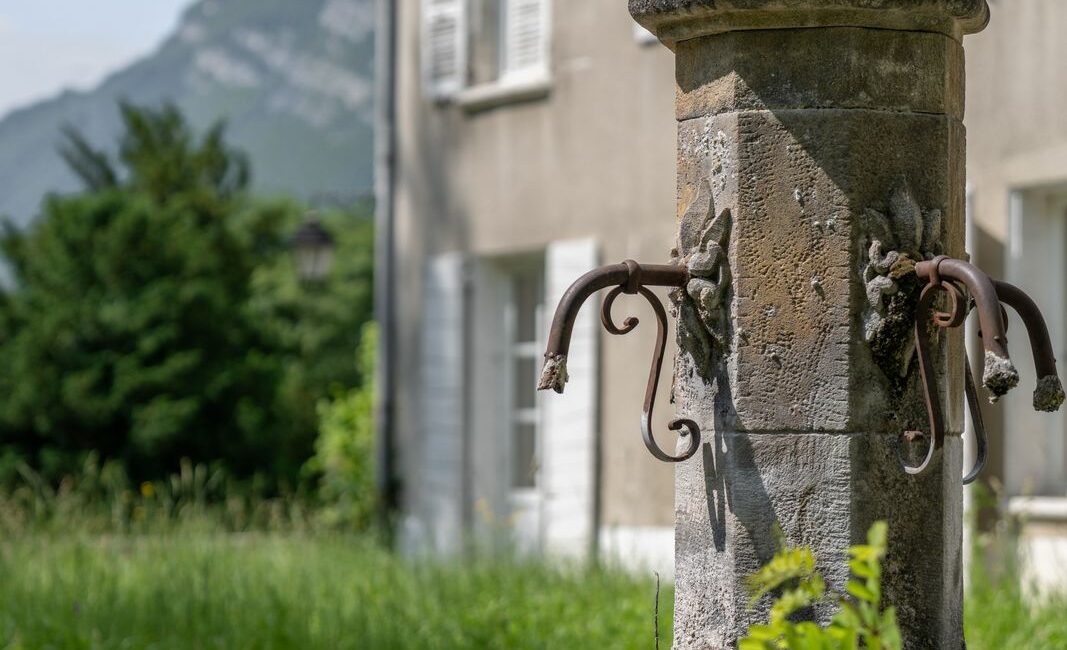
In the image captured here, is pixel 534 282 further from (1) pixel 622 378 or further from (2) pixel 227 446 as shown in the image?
(2) pixel 227 446

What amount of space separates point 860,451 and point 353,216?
38.8 metres

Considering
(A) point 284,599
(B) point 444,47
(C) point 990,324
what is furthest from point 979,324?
(B) point 444,47

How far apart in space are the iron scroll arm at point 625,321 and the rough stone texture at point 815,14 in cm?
48

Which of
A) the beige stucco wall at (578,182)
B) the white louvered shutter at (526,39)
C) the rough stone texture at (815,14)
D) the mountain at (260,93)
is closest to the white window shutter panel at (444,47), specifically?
the beige stucco wall at (578,182)

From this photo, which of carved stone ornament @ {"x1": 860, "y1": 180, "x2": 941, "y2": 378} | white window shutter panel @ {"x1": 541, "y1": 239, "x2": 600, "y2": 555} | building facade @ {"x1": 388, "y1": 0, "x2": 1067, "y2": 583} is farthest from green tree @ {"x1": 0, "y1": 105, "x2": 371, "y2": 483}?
carved stone ornament @ {"x1": 860, "y1": 180, "x2": 941, "y2": 378}

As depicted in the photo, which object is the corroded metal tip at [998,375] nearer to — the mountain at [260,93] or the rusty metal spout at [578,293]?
the rusty metal spout at [578,293]

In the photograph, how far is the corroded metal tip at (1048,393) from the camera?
121 inches

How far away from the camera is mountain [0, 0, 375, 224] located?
138375 mm

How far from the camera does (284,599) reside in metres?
7.45

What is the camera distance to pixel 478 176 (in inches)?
446

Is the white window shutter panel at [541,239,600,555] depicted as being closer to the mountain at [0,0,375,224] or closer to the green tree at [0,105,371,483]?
the green tree at [0,105,371,483]

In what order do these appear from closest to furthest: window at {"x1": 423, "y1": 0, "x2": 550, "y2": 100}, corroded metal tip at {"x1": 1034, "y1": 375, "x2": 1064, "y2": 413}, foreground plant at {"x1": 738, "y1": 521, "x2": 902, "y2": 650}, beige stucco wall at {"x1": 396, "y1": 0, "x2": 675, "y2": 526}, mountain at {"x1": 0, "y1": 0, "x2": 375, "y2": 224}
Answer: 1. foreground plant at {"x1": 738, "y1": 521, "x2": 902, "y2": 650}
2. corroded metal tip at {"x1": 1034, "y1": 375, "x2": 1064, "y2": 413}
3. beige stucco wall at {"x1": 396, "y1": 0, "x2": 675, "y2": 526}
4. window at {"x1": 423, "y1": 0, "x2": 550, "y2": 100}
5. mountain at {"x1": 0, "y1": 0, "x2": 375, "y2": 224}

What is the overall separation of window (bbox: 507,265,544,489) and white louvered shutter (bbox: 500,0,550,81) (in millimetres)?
1256

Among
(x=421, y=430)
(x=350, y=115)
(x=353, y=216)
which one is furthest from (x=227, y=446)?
(x=350, y=115)
